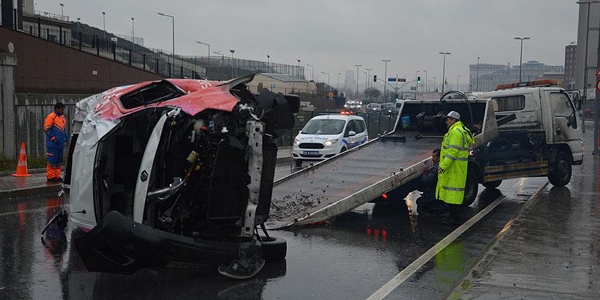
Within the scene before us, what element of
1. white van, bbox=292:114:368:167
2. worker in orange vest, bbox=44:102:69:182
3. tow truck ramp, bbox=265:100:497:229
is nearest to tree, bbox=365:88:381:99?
white van, bbox=292:114:368:167

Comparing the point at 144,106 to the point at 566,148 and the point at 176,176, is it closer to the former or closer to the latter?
the point at 176,176

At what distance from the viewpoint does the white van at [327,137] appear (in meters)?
22.4

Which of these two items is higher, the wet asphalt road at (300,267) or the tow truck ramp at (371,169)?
the tow truck ramp at (371,169)

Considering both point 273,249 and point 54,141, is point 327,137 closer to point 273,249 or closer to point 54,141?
point 54,141

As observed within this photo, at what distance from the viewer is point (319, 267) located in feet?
27.1

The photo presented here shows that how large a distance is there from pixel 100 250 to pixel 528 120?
12.4 metres

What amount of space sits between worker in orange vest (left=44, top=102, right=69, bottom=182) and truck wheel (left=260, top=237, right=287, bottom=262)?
318 inches

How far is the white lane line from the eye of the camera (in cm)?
719

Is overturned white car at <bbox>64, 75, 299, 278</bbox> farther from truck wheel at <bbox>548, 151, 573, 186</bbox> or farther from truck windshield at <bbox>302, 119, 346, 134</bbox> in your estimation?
truck windshield at <bbox>302, 119, 346, 134</bbox>

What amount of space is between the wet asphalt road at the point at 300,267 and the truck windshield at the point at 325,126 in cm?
1137

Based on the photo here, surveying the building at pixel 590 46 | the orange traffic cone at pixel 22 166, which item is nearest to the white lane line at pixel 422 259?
the orange traffic cone at pixel 22 166

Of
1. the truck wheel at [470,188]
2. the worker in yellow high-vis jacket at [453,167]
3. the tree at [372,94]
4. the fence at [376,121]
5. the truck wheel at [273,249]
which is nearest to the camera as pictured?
the truck wheel at [273,249]

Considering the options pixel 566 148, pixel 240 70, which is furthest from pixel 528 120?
pixel 240 70

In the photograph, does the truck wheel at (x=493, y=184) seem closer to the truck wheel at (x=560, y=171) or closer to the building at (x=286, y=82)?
the truck wheel at (x=560, y=171)
